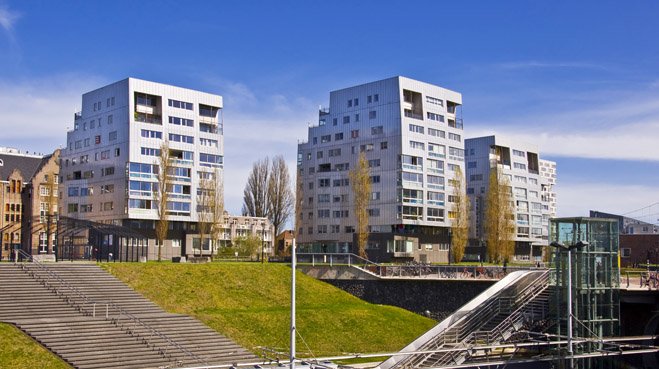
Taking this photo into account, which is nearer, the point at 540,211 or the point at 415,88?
the point at 415,88

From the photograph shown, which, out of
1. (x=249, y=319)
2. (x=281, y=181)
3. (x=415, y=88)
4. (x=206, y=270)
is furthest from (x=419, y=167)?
(x=249, y=319)

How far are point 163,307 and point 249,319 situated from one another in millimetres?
5993

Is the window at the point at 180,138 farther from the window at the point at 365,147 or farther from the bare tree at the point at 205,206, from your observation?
the window at the point at 365,147

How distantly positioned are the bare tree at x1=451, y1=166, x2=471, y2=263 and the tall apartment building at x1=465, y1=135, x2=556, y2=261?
1957cm

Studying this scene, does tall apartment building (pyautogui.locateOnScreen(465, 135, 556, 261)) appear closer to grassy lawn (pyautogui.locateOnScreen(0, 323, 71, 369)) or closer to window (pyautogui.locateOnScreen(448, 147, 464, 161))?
window (pyautogui.locateOnScreen(448, 147, 464, 161))

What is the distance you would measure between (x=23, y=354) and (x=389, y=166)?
6439 centimetres

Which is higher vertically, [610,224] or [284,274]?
[610,224]

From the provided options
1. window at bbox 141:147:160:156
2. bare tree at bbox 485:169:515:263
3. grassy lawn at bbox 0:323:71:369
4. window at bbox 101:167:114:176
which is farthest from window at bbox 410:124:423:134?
grassy lawn at bbox 0:323:71:369

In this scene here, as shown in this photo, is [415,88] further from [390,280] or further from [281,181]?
[390,280]

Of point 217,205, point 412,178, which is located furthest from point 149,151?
point 412,178

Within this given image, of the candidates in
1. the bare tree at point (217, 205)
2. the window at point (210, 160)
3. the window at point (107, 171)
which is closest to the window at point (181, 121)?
the window at point (210, 160)

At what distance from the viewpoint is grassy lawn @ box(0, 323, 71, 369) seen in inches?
1353

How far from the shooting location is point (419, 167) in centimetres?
9525

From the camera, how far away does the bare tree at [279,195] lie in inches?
4535
